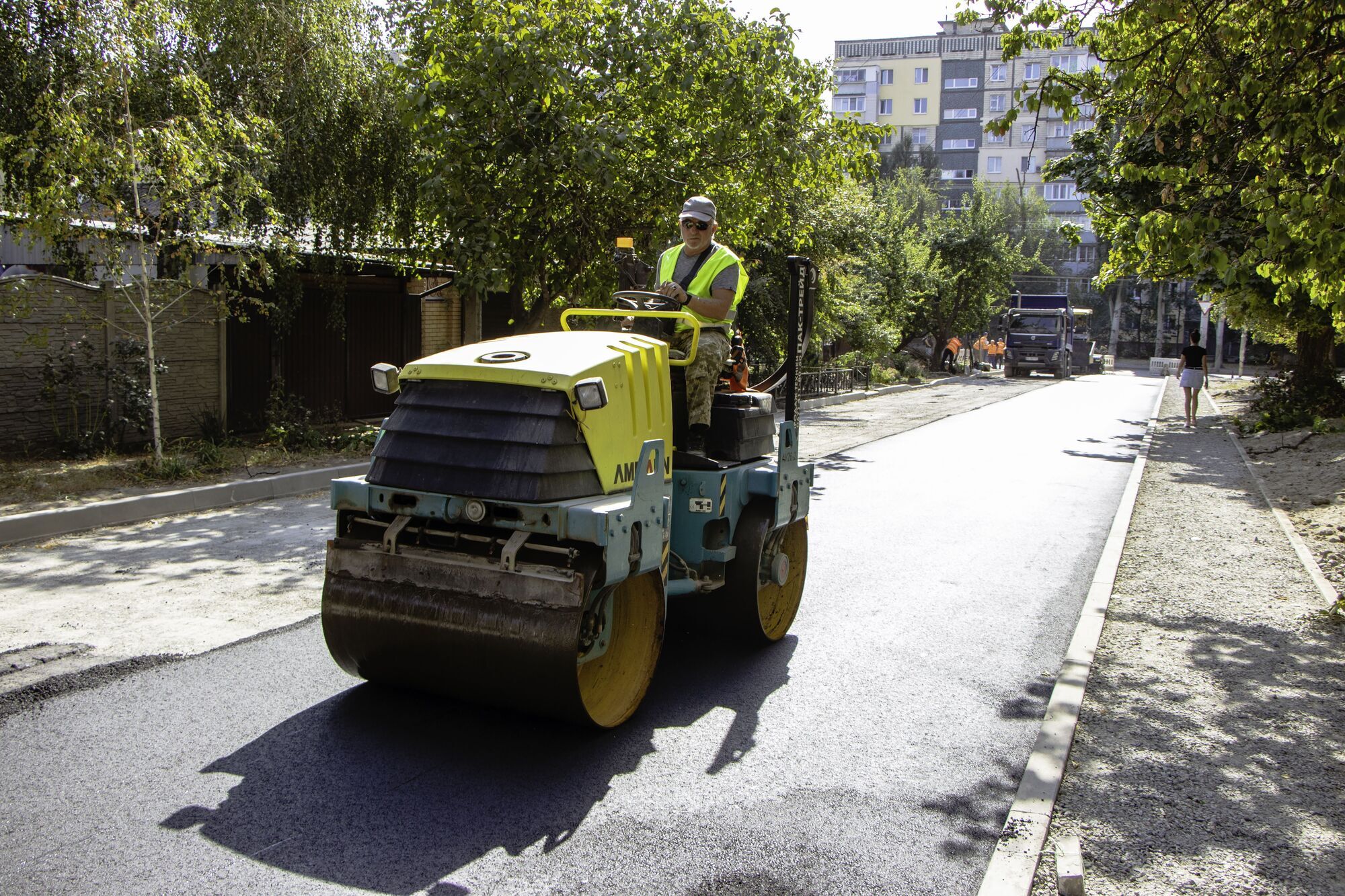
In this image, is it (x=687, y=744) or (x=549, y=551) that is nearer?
(x=549, y=551)

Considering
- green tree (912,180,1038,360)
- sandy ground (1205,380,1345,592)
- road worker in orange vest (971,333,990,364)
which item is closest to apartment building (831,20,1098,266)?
road worker in orange vest (971,333,990,364)

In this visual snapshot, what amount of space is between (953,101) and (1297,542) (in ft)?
287

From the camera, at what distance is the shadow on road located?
3904 millimetres

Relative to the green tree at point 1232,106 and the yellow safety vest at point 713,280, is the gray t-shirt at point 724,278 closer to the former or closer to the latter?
the yellow safety vest at point 713,280

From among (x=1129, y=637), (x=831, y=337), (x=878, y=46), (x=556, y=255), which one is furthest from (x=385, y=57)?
(x=878, y=46)

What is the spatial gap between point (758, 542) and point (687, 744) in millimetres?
1426

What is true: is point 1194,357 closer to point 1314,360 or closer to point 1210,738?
point 1314,360

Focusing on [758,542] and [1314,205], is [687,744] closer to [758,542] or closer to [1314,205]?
[758,542]

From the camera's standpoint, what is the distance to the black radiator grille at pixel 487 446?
4695 millimetres

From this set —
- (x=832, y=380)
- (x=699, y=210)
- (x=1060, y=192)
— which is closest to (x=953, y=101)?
(x=1060, y=192)

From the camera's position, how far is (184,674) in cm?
567

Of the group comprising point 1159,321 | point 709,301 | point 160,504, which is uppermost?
point 1159,321

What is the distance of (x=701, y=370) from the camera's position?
19.5ft

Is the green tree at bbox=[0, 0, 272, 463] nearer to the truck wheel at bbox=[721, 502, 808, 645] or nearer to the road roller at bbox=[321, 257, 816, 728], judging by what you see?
the road roller at bbox=[321, 257, 816, 728]
